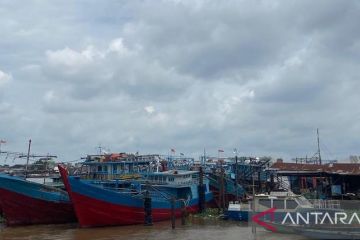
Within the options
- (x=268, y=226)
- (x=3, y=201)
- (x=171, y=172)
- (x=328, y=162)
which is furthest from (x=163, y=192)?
(x=328, y=162)

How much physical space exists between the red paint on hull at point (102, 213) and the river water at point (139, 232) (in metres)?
0.62

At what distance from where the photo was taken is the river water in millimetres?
28641

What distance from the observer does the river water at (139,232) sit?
28.6 meters

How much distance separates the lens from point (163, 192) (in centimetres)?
3872

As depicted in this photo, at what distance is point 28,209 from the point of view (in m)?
35.4

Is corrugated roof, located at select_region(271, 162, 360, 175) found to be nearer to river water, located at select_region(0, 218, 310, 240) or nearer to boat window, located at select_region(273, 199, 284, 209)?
river water, located at select_region(0, 218, 310, 240)

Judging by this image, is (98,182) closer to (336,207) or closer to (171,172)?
(171,172)

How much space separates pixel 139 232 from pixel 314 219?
46.1ft

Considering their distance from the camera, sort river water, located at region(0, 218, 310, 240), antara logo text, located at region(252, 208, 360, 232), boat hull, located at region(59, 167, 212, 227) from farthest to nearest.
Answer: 1. boat hull, located at region(59, 167, 212, 227)
2. river water, located at region(0, 218, 310, 240)
3. antara logo text, located at region(252, 208, 360, 232)

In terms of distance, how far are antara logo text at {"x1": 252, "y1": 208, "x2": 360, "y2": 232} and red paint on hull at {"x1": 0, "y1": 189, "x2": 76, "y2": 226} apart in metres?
19.9

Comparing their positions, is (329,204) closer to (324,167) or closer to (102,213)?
(102,213)

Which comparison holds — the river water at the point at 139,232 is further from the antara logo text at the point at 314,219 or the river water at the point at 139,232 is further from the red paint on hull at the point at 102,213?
the antara logo text at the point at 314,219

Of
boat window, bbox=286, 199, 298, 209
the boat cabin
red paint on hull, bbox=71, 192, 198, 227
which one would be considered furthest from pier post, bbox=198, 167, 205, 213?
boat window, bbox=286, 199, 298, 209

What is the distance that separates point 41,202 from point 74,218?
2830 millimetres
